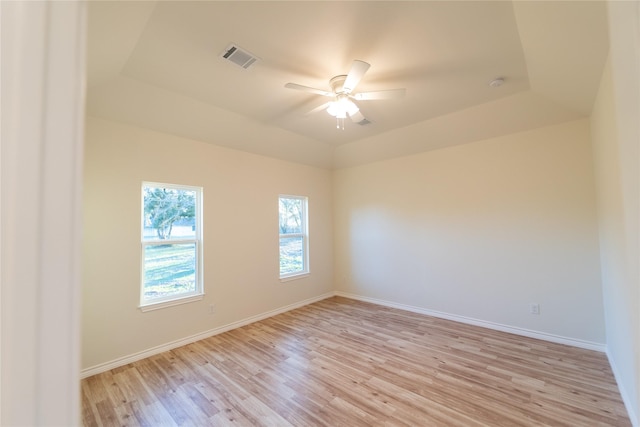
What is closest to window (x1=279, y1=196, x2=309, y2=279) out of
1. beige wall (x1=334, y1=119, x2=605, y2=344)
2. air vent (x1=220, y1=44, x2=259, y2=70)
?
beige wall (x1=334, y1=119, x2=605, y2=344)

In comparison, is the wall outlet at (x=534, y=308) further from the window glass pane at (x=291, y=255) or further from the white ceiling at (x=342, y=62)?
the window glass pane at (x=291, y=255)

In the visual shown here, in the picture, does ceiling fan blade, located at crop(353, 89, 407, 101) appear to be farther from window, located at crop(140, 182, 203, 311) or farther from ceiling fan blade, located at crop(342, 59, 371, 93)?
window, located at crop(140, 182, 203, 311)

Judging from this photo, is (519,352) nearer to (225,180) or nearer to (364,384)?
(364,384)

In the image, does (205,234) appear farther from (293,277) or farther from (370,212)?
(370,212)

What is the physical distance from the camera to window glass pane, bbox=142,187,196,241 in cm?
316

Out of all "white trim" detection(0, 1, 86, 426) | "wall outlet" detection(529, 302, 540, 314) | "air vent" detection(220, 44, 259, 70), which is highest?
"air vent" detection(220, 44, 259, 70)

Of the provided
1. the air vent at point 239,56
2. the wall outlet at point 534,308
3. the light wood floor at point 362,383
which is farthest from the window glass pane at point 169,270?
the wall outlet at point 534,308

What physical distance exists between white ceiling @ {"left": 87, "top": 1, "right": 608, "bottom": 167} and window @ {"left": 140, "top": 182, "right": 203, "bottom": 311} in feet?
2.65

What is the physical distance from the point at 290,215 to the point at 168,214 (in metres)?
2.02

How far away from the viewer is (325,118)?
11.8 ft

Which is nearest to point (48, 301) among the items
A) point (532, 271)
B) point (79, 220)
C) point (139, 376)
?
point (79, 220)

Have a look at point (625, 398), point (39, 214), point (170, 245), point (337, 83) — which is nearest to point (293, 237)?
point (170, 245)

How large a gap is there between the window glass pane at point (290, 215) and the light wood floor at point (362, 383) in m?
1.80

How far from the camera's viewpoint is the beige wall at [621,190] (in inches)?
18.7
